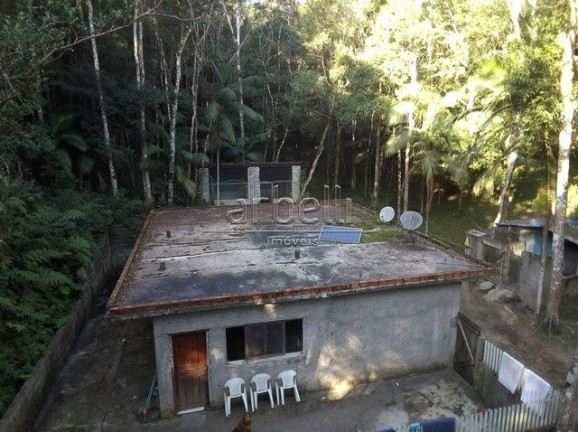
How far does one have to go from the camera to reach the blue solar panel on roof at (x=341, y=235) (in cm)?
1185

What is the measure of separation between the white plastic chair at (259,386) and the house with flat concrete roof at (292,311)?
16 centimetres

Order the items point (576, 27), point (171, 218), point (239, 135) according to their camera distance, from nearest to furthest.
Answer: point (576, 27) < point (171, 218) < point (239, 135)

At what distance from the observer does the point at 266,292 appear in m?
7.96

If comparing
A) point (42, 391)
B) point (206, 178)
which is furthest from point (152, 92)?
point (42, 391)

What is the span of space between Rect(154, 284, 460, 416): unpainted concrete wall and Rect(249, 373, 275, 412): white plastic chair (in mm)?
157

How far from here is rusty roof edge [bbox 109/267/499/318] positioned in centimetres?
735

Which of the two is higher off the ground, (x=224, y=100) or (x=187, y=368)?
(x=224, y=100)

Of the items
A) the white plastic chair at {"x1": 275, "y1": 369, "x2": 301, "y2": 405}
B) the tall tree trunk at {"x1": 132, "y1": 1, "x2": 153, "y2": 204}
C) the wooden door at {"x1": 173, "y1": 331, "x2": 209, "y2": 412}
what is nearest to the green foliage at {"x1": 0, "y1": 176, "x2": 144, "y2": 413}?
the wooden door at {"x1": 173, "y1": 331, "x2": 209, "y2": 412}

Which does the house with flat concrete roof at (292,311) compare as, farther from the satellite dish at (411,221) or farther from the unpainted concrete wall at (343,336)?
the satellite dish at (411,221)

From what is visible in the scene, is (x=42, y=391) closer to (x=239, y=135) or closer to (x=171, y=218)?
(x=171, y=218)

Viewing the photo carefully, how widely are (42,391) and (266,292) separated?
5.51 m

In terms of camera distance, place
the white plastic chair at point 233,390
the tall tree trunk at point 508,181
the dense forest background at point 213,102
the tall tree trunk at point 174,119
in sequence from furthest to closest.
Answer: the tall tree trunk at point 174,119 → the tall tree trunk at point 508,181 → the dense forest background at point 213,102 → the white plastic chair at point 233,390

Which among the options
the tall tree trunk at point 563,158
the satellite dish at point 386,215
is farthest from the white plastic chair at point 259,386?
the tall tree trunk at point 563,158

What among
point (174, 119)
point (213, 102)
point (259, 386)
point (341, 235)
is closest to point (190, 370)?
point (259, 386)
